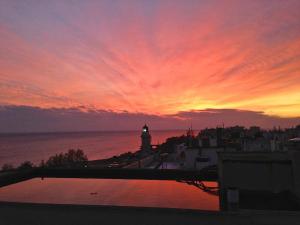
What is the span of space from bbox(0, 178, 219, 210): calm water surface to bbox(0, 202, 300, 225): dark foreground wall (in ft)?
8.18

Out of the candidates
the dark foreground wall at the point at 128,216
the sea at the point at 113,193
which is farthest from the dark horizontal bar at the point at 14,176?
the dark foreground wall at the point at 128,216

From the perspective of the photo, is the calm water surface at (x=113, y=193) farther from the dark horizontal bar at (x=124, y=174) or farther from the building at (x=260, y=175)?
the building at (x=260, y=175)

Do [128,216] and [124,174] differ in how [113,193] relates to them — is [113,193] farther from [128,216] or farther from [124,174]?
[128,216]

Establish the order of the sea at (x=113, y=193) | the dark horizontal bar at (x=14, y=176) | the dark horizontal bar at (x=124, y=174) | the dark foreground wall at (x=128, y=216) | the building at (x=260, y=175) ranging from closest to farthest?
the dark foreground wall at (x=128, y=216)
the building at (x=260, y=175)
the sea at (x=113, y=193)
the dark horizontal bar at (x=14, y=176)
the dark horizontal bar at (x=124, y=174)

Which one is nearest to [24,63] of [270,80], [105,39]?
[105,39]

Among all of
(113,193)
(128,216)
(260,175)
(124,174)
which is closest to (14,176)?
(124,174)

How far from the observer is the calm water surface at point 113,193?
940 cm

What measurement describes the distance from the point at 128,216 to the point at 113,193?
15.6 feet

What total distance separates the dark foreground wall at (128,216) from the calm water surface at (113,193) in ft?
8.18

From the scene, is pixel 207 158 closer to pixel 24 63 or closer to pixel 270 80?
pixel 270 80

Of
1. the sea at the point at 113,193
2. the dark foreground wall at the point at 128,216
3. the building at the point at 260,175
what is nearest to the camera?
the dark foreground wall at the point at 128,216

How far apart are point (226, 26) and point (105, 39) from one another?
6.96 m

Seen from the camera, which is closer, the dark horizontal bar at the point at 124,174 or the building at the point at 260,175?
the building at the point at 260,175

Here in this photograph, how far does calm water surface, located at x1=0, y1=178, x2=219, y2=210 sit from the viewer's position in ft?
30.8
